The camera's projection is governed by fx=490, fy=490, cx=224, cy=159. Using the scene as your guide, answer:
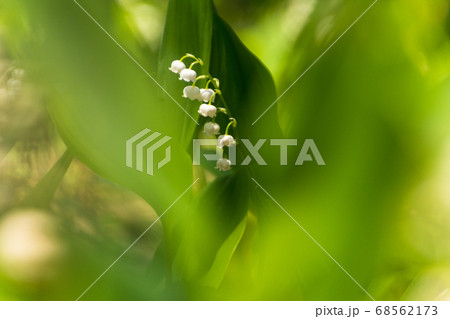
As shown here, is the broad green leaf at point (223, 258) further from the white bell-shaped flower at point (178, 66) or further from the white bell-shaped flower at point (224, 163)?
the white bell-shaped flower at point (178, 66)

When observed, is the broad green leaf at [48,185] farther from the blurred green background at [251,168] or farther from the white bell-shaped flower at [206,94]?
the white bell-shaped flower at [206,94]

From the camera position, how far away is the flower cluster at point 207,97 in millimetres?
479

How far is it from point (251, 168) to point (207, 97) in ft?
0.32

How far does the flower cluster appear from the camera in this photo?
1.57ft

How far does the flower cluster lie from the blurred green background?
23 mm

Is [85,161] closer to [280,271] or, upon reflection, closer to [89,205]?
[89,205]

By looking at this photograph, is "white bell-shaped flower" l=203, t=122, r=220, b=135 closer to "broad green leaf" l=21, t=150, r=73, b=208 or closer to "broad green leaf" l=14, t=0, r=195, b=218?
"broad green leaf" l=14, t=0, r=195, b=218

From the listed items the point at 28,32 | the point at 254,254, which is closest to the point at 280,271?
the point at 254,254

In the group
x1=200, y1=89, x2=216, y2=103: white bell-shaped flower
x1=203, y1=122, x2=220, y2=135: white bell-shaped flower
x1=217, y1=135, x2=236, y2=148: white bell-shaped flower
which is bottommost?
x1=217, y1=135, x2=236, y2=148: white bell-shaped flower

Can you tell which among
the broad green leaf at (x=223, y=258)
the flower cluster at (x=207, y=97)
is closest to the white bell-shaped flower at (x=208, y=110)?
the flower cluster at (x=207, y=97)

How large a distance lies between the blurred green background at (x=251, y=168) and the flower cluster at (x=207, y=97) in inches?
0.9

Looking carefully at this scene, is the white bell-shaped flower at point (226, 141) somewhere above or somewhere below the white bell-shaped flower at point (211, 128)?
below

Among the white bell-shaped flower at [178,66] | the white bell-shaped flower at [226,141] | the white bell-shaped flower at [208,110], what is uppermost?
the white bell-shaped flower at [178,66]

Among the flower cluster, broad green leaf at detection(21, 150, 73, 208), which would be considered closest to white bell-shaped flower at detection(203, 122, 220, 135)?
the flower cluster
